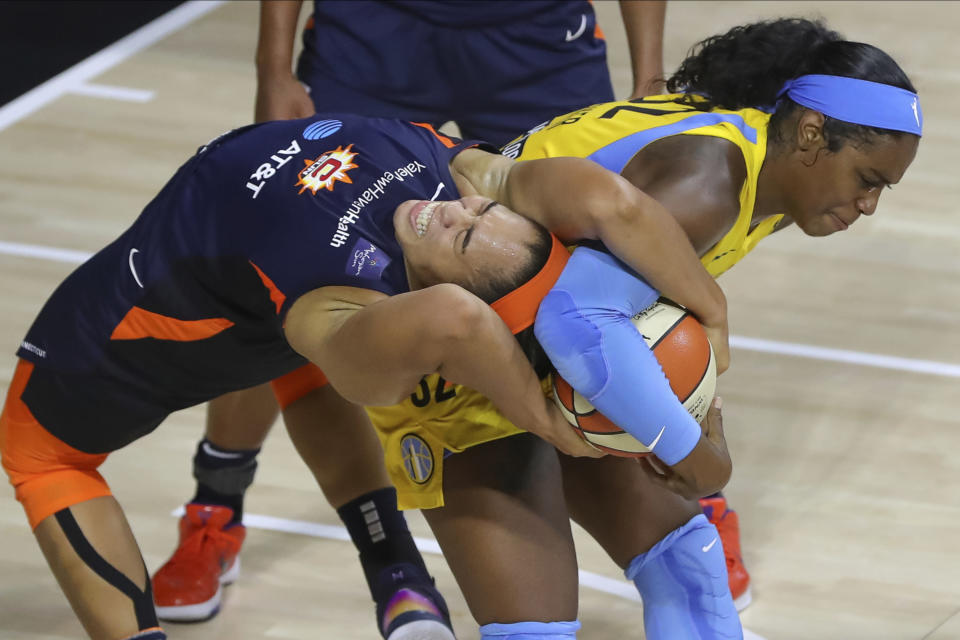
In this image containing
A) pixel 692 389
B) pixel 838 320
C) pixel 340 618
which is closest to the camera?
pixel 692 389

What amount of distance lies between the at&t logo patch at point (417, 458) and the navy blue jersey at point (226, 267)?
0.27 meters

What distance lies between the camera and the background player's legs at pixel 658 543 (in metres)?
2.54

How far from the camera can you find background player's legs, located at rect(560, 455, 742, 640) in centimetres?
254

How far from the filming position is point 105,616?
2.63 meters

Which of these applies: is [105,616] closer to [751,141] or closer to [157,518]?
[157,518]

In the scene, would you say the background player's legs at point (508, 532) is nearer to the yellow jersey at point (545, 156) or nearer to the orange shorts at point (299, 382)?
the yellow jersey at point (545, 156)

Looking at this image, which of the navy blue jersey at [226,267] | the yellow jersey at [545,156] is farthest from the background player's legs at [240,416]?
the yellow jersey at [545,156]

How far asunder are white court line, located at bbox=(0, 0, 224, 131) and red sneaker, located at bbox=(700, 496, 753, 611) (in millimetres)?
3502

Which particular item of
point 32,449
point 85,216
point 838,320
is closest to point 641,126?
point 32,449

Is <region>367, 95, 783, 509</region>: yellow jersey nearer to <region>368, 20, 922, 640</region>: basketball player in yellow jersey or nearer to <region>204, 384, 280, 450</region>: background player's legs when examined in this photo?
<region>368, 20, 922, 640</region>: basketball player in yellow jersey

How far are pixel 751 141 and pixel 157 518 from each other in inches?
69.3

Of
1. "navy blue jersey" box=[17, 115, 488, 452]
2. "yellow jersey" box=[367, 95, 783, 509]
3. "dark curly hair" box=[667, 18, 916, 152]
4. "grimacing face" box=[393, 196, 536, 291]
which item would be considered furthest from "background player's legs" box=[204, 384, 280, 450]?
"dark curly hair" box=[667, 18, 916, 152]

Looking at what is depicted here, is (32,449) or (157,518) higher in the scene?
(32,449)

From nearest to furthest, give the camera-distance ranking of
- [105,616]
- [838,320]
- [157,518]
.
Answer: [105,616] → [157,518] → [838,320]
